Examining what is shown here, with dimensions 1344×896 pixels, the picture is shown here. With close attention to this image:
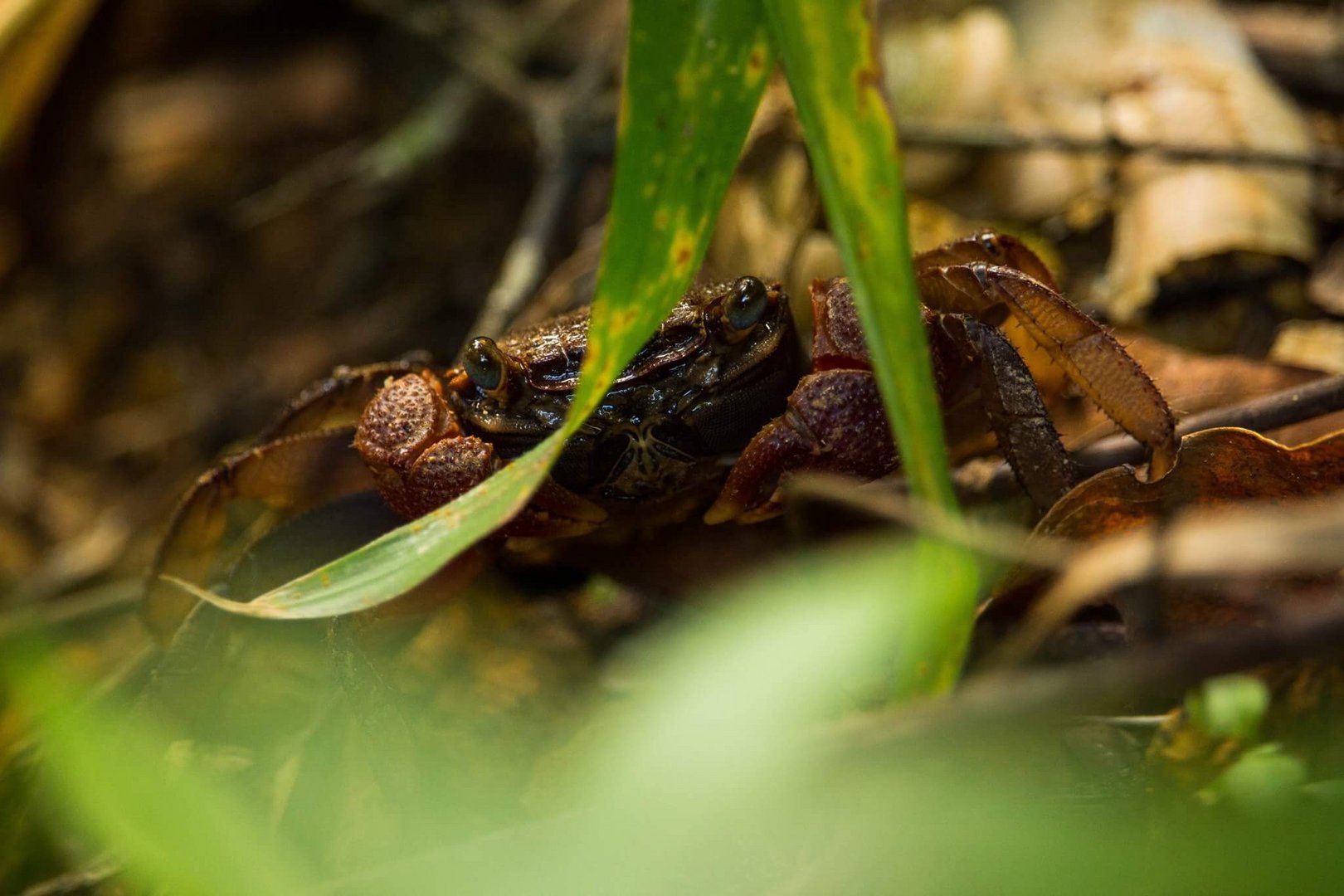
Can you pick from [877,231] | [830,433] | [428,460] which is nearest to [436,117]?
[428,460]

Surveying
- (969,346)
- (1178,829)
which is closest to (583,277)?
(969,346)

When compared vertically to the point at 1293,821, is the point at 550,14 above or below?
above

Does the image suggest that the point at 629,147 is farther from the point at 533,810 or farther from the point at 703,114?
the point at 533,810

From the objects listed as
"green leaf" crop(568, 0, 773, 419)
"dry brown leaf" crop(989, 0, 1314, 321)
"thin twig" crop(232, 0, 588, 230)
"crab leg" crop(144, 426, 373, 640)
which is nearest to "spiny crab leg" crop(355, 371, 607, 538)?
"crab leg" crop(144, 426, 373, 640)

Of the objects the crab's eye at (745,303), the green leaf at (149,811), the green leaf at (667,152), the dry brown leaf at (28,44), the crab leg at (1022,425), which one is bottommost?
the crab leg at (1022,425)

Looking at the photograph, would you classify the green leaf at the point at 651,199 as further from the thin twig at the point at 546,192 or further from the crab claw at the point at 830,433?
the thin twig at the point at 546,192

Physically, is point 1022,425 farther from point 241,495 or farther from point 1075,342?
point 241,495

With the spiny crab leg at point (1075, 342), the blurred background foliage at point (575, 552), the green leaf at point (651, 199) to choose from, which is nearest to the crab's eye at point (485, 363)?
the blurred background foliage at point (575, 552)
